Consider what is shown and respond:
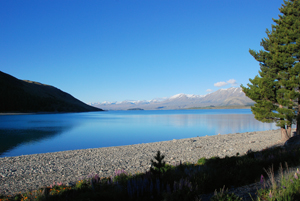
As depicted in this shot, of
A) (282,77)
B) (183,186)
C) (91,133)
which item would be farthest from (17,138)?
(282,77)

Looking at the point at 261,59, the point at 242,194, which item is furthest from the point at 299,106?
the point at 242,194

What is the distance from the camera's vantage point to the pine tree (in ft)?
48.5

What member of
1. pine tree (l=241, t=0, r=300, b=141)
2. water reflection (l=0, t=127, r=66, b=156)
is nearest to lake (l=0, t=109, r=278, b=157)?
water reflection (l=0, t=127, r=66, b=156)

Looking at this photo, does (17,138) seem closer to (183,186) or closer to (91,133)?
(91,133)

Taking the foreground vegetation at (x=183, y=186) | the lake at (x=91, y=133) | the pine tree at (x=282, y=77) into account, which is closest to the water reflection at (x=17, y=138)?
the lake at (x=91, y=133)

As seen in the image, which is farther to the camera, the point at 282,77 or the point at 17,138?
the point at 17,138

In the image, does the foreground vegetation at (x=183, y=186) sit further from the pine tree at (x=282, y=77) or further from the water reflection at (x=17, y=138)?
the water reflection at (x=17, y=138)

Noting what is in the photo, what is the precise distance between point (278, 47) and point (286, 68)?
1.80 m

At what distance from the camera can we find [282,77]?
50.6 ft

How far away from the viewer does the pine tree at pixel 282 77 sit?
1479cm

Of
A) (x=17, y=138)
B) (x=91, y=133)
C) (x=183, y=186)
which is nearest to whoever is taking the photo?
(x=183, y=186)

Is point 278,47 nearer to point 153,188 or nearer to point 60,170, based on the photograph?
point 153,188

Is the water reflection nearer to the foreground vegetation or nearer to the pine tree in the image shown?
the foreground vegetation

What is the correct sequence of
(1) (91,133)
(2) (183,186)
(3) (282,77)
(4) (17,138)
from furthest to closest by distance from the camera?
(1) (91,133), (4) (17,138), (3) (282,77), (2) (183,186)
